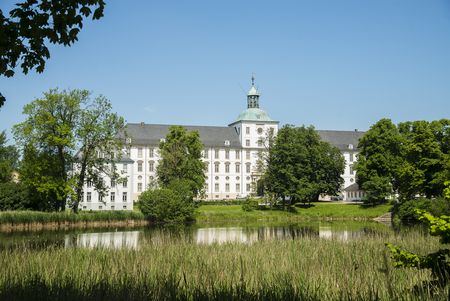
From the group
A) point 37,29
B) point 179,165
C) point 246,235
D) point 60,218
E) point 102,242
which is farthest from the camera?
point 179,165

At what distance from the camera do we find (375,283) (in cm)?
841

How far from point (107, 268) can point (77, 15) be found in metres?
5.78

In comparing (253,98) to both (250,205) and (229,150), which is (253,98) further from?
(250,205)

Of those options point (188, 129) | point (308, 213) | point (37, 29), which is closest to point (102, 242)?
point (37, 29)

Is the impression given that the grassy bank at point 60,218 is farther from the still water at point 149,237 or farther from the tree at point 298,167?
the tree at point 298,167

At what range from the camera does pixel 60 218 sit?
41812 mm

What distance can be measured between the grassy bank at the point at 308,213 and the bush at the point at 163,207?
333 centimetres

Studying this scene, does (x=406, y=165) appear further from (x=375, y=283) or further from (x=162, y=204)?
(x=375, y=283)

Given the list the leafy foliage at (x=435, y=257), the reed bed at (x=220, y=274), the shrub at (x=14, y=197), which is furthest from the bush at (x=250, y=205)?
the leafy foliage at (x=435, y=257)

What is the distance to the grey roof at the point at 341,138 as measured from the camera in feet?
338


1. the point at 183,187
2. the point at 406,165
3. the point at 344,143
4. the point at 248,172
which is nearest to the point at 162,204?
the point at 183,187

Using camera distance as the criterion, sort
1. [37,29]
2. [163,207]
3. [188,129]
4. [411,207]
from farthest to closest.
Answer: [188,129], [163,207], [411,207], [37,29]

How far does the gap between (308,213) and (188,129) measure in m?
43.8

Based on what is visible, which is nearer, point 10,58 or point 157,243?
point 10,58
